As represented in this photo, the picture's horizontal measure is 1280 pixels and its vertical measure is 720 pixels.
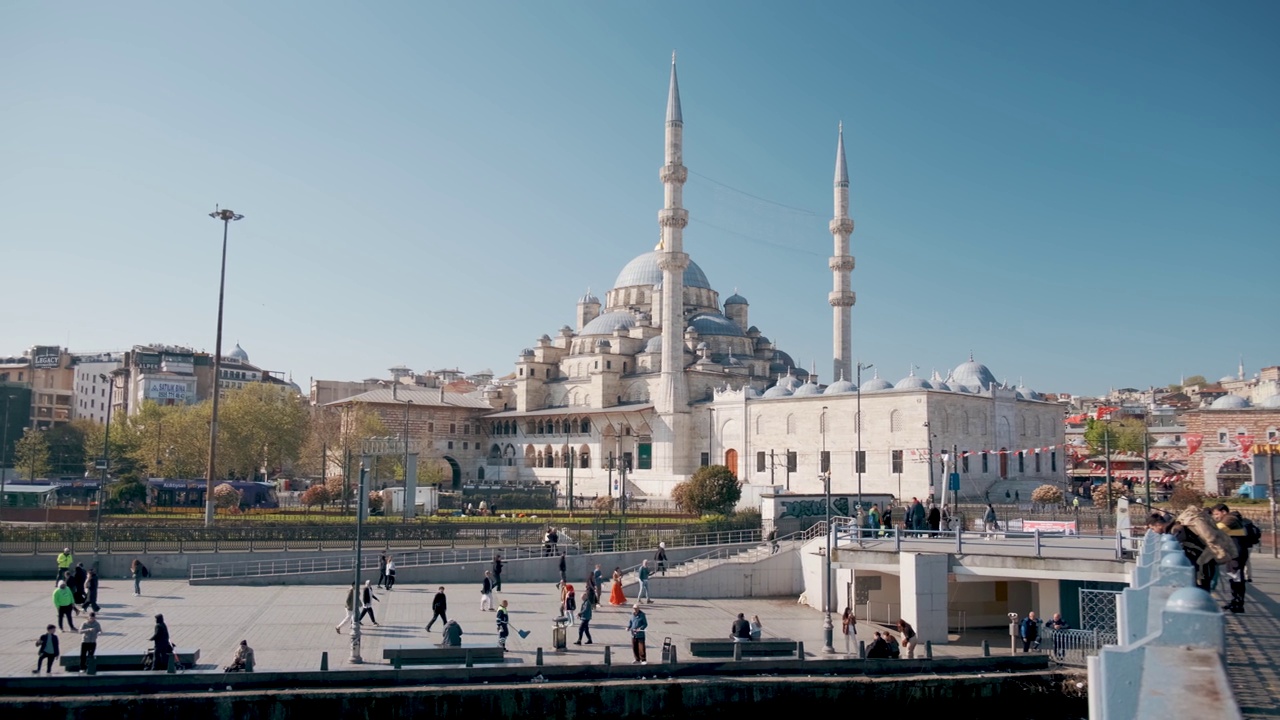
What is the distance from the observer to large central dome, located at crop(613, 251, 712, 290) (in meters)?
62.3

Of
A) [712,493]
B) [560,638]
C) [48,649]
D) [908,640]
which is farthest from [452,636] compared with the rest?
[712,493]

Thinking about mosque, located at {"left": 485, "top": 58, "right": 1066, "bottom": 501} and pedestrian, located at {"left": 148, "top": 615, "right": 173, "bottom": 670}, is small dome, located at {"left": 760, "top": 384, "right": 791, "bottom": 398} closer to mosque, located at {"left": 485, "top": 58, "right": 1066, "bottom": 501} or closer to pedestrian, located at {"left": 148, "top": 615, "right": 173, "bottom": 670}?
mosque, located at {"left": 485, "top": 58, "right": 1066, "bottom": 501}

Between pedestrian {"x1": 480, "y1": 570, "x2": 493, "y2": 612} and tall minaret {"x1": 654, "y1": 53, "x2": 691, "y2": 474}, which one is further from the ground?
tall minaret {"x1": 654, "y1": 53, "x2": 691, "y2": 474}

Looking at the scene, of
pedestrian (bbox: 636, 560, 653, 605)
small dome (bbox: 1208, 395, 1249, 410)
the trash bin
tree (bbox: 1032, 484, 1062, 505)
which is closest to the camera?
the trash bin

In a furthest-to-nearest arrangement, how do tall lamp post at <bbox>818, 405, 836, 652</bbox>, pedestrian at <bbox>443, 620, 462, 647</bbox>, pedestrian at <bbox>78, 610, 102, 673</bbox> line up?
tall lamp post at <bbox>818, 405, 836, 652</bbox>
pedestrian at <bbox>443, 620, 462, 647</bbox>
pedestrian at <bbox>78, 610, 102, 673</bbox>

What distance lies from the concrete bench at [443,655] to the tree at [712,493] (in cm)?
2032

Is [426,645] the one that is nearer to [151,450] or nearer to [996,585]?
[996,585]

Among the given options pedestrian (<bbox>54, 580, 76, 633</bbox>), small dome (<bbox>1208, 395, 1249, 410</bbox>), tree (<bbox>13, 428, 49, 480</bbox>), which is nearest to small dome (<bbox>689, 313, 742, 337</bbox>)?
small dome (<bbox>1208, 395, 1249, 410</bbox>)

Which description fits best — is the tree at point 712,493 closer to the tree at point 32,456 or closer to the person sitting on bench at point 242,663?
the person sitting on bench at point 242,663

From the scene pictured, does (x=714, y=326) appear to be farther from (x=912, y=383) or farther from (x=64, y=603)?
(x=64, y=603)

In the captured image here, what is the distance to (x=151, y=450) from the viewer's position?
4431 centimetres

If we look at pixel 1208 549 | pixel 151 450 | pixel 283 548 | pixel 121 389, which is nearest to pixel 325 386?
pixel 121 389

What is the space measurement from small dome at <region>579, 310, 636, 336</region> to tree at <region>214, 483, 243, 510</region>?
27.3 metres

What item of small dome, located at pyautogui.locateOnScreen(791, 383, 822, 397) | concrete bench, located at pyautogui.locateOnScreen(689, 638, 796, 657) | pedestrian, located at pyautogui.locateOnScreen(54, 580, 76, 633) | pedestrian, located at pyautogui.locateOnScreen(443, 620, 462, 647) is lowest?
concrete bench, located at pyautogui.locateOnScreen(689, 638, 796, 657)
